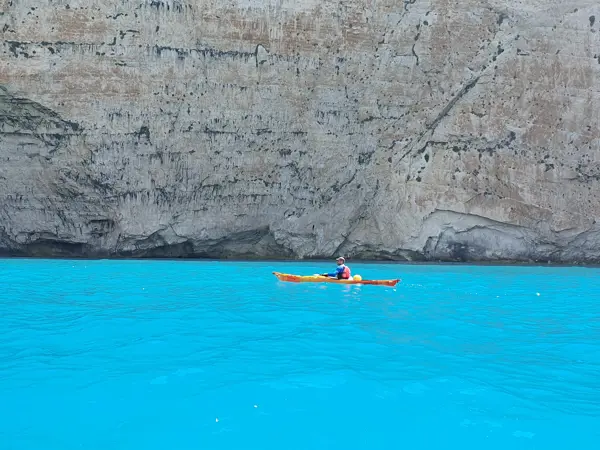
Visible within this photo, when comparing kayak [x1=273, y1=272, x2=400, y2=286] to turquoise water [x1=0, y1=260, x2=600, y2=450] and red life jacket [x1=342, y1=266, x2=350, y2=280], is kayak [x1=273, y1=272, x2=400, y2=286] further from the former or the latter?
turquoise water [x1=0, y1=260, x2=600, y2=450]

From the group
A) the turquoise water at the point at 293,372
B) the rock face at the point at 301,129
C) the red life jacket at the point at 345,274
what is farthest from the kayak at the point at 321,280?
the rock face at the point at 301,129

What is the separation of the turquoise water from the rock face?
12.2 metres

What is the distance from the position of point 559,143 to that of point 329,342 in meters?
21.5

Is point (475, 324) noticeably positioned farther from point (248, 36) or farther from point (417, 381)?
point (248, 36)

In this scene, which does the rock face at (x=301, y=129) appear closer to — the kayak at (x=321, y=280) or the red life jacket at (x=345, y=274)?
the kayak at (x=321, y=280)

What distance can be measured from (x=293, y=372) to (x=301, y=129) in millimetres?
19679

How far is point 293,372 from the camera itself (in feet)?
22.5

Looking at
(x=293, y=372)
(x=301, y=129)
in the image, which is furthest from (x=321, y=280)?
(x=301, y=129)

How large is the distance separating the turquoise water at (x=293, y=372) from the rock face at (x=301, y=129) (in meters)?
12.2

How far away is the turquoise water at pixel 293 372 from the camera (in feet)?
17.0

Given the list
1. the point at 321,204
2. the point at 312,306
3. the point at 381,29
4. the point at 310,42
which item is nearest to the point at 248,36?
the point at 310,42

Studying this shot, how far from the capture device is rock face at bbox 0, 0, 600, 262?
2464cm

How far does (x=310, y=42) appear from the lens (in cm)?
2602

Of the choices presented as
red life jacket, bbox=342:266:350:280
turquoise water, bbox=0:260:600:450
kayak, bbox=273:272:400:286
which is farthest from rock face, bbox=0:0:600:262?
turquoise water, bbox=0:260:600:450
